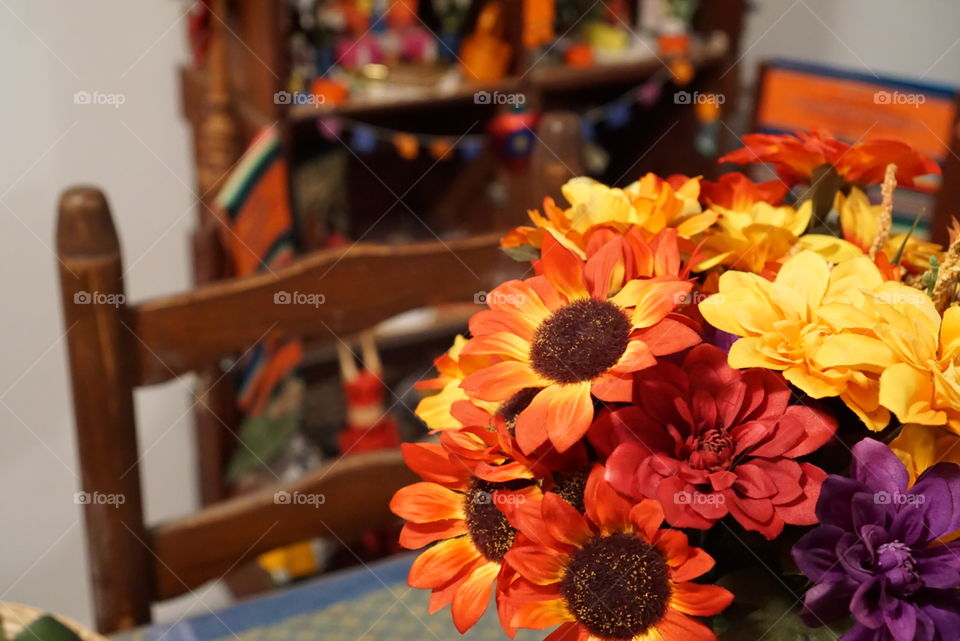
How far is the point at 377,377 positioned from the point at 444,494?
4.49 feet

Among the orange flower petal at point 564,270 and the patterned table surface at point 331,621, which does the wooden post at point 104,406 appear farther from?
the orange flower petal at point 564,270

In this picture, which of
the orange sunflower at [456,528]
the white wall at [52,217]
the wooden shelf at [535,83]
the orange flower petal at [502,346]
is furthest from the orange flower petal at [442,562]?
the white wall at [52,217]

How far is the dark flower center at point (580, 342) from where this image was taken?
1.57 feet

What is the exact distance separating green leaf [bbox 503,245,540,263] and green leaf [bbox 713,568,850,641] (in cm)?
22

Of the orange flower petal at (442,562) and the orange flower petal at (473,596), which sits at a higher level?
the orange flower petal at (442,562)

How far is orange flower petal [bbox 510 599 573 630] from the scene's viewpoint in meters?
0.46

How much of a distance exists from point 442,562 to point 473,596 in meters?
0.02

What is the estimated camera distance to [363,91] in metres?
1.85

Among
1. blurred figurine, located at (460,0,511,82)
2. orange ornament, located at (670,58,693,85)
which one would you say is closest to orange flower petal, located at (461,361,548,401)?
blurred figurine, located at (460,0,511,82)

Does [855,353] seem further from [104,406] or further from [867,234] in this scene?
[104,406]

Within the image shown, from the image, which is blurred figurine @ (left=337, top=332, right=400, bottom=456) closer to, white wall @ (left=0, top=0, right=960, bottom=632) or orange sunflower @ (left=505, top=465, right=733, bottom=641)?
white wall @ (left=0, top=0, right=960, bottom=632)

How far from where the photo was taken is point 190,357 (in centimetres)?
99

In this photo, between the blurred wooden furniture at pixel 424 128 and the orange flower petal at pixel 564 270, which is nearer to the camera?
the orange flower petal at pixel 564 270

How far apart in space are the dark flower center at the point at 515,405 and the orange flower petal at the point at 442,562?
0.07 meters
